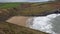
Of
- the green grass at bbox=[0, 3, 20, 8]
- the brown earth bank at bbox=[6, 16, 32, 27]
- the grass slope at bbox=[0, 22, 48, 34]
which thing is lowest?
the grass slope at bbox=[0, 22, 48, 34]

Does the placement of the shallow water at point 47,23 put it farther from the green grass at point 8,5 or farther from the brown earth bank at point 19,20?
the green grass at point 8,5

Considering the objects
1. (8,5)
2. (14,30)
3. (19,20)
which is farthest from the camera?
(8,5)

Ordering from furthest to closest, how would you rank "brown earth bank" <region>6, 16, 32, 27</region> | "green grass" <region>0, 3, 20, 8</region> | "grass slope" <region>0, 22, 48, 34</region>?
"green grass" <region>0, 3, 20, 8</region> < "brown earth bank" <region>6, 16, 32, 27</region> < "grass slope" <region>0, 22, 48, 34</region>

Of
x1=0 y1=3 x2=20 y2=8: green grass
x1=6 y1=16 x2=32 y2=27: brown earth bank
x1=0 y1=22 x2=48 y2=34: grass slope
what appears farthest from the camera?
x1=0 y1=3 x2=20 y2=8: green grass

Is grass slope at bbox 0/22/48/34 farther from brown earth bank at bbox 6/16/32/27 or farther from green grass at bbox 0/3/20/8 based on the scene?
green grass at bbox 0/3/20/8

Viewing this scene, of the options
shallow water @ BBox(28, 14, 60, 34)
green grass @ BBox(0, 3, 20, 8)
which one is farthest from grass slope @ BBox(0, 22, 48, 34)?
green grass @ BBox(0, 3, 20, 8)

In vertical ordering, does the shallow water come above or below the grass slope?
above

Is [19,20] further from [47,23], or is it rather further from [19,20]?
[47,23]

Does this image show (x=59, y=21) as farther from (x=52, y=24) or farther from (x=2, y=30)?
(x=2, y=30)

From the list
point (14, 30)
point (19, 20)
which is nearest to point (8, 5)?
point (19, 20)
